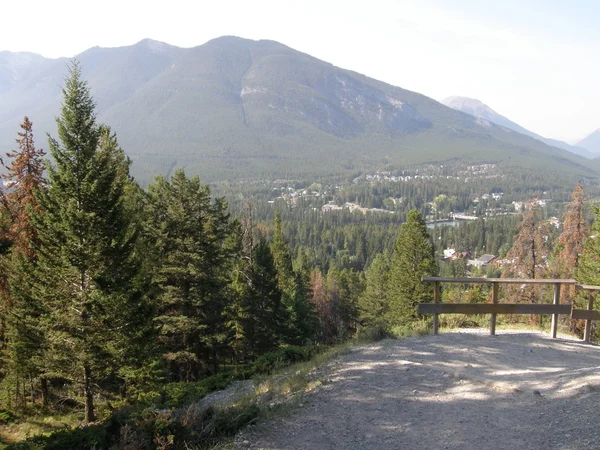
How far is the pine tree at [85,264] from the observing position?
44.3ft

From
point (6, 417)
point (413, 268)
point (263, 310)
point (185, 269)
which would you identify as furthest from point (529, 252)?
point (6, 417)

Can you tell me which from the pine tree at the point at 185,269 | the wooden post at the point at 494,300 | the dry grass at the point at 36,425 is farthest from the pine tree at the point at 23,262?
the wooden post at the point at 494,300

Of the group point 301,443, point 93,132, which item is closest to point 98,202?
point 93,132

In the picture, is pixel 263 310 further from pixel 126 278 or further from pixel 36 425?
pixel 126 278

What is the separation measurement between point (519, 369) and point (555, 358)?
144cm

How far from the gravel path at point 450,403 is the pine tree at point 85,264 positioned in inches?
309

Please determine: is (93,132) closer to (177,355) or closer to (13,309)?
(13,309)

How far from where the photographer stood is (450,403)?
7168 mm

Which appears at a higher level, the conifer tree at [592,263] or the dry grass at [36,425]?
the conifer tree at [592,263]

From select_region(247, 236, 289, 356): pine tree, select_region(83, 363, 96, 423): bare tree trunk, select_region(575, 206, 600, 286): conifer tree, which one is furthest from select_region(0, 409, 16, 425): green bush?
select_region(575, 206, 600, 286): conifer tree

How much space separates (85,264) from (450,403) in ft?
37.5

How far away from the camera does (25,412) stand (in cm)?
1811

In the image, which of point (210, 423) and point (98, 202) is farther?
point (98, 202)

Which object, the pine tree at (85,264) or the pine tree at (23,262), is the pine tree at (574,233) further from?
the pine tree at (23,262)
